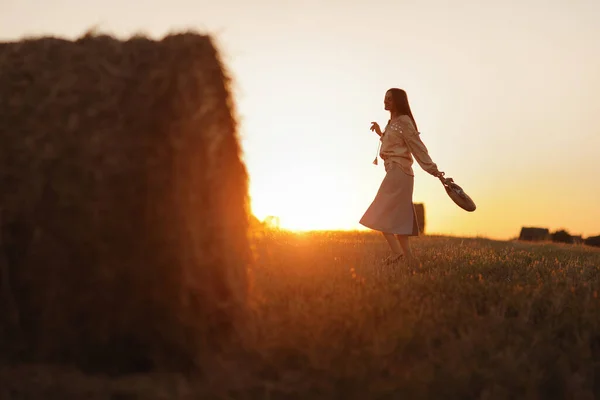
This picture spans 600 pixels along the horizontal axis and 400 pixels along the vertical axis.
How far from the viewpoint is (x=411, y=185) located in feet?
29.8

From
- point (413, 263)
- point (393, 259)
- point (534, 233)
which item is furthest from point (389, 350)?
point (534, 233)

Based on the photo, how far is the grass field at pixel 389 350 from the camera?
147 inches

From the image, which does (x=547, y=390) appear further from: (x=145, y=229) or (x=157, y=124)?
(x=157, y=124)

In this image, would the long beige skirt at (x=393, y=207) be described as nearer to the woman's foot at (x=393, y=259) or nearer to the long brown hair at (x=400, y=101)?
the woman's foot at (x=393, y=259)

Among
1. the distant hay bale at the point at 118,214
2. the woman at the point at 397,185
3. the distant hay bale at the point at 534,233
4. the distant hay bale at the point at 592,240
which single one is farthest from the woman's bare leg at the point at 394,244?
the distant hay bale at the point at 534,233

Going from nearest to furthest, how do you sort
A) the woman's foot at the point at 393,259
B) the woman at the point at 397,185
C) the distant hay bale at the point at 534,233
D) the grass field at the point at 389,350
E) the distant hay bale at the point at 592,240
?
the grass field at the point at 389,350 < the woman's foot at the point at 393,259 < the woman at the point at 397,185 < the distant hay bale at the point at 592,240 < the distant hay bale at the point at 534,233

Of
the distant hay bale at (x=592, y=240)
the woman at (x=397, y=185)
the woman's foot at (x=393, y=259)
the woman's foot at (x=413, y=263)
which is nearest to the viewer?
the woman's foot at (x=413, y=263)

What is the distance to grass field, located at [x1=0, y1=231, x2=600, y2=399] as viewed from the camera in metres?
3.72

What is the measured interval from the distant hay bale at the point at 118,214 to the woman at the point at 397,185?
4.81m

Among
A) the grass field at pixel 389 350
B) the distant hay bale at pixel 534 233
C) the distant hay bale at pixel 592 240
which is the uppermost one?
the distant hay bale at pixel 534 233

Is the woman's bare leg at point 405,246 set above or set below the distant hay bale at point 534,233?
below

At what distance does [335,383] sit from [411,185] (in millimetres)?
5605

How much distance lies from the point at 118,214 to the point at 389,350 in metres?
1.94

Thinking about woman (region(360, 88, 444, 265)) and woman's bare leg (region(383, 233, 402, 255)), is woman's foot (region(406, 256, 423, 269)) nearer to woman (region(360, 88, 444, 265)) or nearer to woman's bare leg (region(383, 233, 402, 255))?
woman (region(360, 88, 444, 265))
